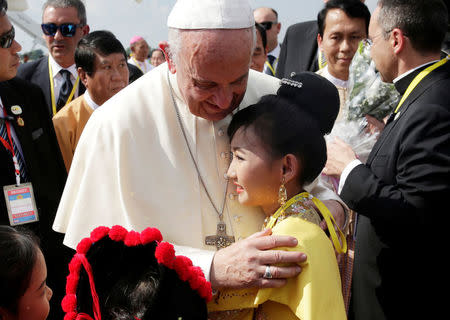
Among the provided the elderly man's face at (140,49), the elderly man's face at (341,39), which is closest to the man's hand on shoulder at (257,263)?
the elderly man's face at (341,39)

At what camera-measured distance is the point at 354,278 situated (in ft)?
11.3

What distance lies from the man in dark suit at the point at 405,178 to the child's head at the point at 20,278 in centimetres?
179

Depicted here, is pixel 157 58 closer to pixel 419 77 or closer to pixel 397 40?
pixel 397 40

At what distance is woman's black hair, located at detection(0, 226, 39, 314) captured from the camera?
6.37ft

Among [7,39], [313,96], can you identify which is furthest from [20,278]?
[7,39]

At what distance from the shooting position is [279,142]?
2.27 meters

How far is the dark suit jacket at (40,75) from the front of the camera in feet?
18.9

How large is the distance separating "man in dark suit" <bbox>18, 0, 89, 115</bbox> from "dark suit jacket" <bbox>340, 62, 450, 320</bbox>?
152 inches

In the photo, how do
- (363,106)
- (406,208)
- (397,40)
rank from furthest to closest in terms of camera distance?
(363,106)
(397,40)
(406,208)

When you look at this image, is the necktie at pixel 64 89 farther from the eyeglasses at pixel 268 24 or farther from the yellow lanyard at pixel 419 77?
the eyeglasses at pixel 268 24

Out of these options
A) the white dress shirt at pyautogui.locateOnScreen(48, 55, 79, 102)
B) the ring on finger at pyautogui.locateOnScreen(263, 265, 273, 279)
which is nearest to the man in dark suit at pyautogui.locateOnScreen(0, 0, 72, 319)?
the white dress shirt at pyautogui.locateOnScreen(48, 55, 79, 102)

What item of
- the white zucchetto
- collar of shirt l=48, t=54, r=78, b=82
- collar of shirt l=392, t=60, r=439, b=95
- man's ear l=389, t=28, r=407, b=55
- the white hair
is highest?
the white zucchetto

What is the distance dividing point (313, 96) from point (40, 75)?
4.39 meters

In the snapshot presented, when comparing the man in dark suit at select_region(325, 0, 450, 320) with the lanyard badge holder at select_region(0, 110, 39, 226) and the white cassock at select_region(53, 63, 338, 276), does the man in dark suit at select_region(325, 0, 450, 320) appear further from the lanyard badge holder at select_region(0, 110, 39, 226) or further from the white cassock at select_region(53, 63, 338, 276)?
the lanyard badge holder at select_region(0, 110, 39, 226)
